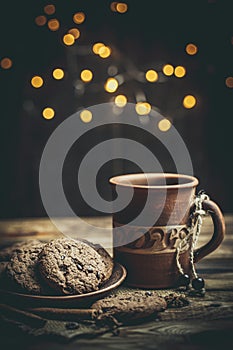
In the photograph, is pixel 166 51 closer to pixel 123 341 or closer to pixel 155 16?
pixel 155 16

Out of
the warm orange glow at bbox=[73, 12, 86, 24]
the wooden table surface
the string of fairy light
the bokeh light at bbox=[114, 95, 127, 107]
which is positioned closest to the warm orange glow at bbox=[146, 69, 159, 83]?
the string of fairy light

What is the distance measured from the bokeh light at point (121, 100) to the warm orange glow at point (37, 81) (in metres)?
0.31

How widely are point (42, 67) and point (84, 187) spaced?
0.53 m

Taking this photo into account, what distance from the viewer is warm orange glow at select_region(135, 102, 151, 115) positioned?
2.36 metres

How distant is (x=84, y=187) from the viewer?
8.16 feet

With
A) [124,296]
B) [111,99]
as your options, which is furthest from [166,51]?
[124,296]

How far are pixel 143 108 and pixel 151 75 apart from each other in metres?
0.14

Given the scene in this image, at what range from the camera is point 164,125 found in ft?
7.94

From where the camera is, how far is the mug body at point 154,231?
1177 mm

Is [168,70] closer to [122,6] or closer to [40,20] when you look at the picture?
[122,6]

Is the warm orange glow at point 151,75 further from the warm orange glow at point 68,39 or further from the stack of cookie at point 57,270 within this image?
the stack of cookie at point 57,270

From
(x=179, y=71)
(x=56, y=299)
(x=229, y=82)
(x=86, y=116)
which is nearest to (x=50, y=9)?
(x=86, y=116)

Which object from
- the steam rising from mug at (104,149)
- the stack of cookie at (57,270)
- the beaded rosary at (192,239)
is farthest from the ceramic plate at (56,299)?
the steam rising from mug at (104,149)

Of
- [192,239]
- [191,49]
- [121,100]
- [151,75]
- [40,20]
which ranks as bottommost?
[192,239]
